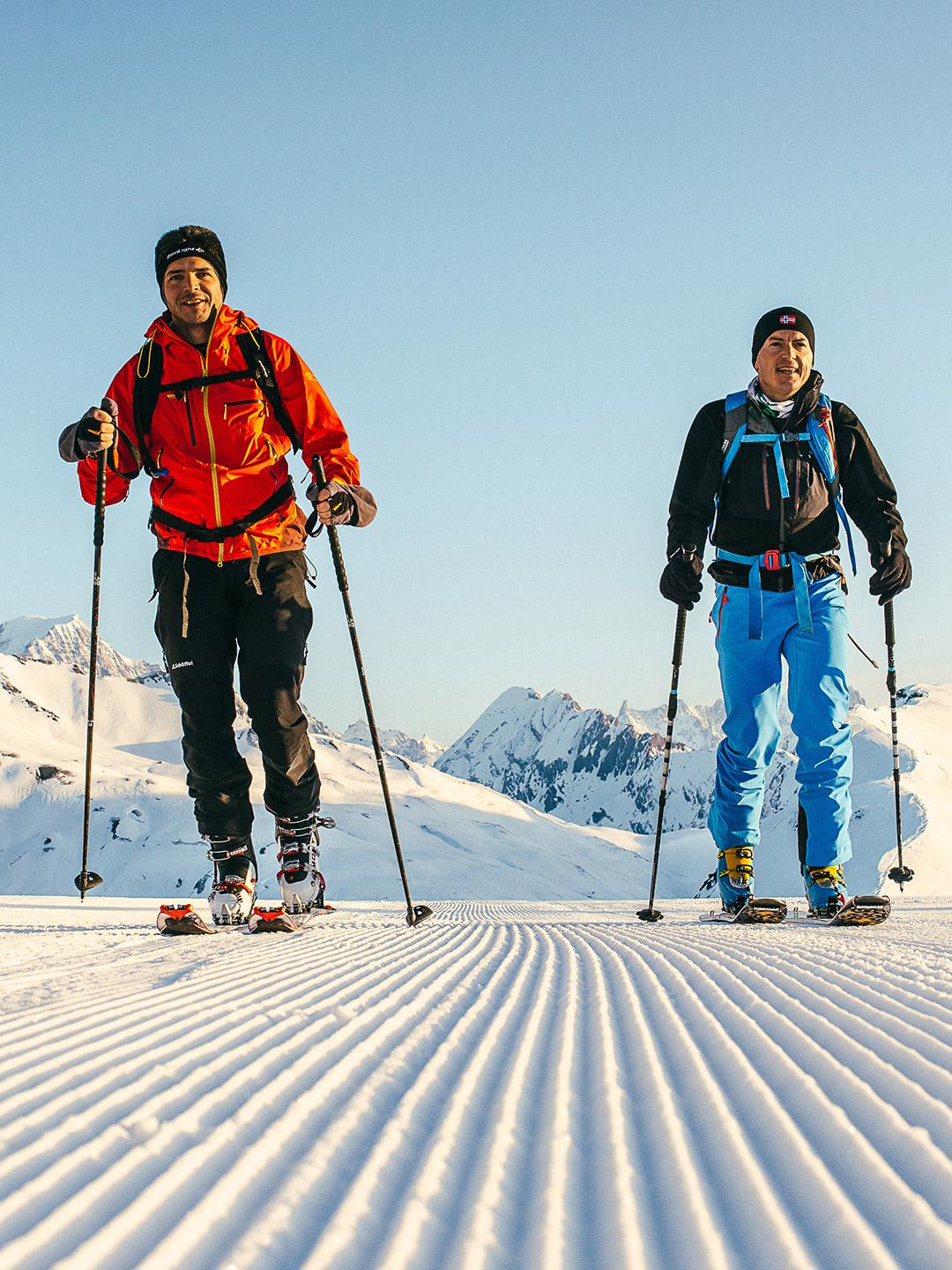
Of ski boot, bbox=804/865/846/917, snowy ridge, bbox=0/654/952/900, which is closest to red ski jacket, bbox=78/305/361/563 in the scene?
ski boot, bbox=804/865/846/917

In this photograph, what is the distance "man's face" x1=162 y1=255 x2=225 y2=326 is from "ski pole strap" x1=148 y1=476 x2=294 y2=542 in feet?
2.72

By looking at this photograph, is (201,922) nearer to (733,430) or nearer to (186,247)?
(186,247)

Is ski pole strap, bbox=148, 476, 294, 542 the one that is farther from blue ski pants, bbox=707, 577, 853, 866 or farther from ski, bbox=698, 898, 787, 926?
ski, bbox=698, 898, 787, 926

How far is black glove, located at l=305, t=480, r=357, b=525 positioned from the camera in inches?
181

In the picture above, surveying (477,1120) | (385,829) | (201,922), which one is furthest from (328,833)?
(477,1120)

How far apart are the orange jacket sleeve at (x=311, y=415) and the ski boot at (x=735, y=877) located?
286 cm

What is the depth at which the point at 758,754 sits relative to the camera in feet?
18.2

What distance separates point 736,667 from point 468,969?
3066 mm

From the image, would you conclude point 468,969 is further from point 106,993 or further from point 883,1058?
point 883,1058

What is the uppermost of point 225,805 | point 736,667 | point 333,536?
point 333,536

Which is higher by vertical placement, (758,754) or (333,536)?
(333,536)

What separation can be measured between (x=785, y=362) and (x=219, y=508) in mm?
3048

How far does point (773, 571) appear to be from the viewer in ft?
17.5


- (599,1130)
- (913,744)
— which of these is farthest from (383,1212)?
(913,744)
